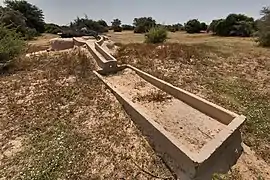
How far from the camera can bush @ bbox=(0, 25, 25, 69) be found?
8344 mm

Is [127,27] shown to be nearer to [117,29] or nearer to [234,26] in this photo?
[117,29]

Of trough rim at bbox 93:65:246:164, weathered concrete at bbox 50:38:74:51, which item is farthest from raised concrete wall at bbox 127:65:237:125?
weathered concrete at bbox 50:38:74:51

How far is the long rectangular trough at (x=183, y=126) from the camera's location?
3646mm

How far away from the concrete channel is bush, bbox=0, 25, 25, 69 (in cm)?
362

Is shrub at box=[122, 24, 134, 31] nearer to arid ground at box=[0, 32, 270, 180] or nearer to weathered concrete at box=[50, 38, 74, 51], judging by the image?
weathered concrete at box=[50, 38, 74, 51]

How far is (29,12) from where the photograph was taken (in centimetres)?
3216

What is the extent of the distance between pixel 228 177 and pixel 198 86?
358cm

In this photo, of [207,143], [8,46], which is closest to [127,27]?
[8,46]

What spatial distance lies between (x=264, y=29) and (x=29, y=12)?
28.0 m

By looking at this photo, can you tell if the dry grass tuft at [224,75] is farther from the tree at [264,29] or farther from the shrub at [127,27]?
the shrub at [127,27]

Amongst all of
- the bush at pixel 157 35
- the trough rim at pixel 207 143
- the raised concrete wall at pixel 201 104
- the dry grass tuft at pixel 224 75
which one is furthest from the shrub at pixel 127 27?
the trough rim at pixel 207 143

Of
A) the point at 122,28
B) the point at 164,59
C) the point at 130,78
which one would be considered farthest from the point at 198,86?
the point at 122,28

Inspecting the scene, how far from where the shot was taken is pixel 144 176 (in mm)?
3721

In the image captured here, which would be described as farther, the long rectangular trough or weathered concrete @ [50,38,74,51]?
weathered concrete @ [50,38,74,51]
